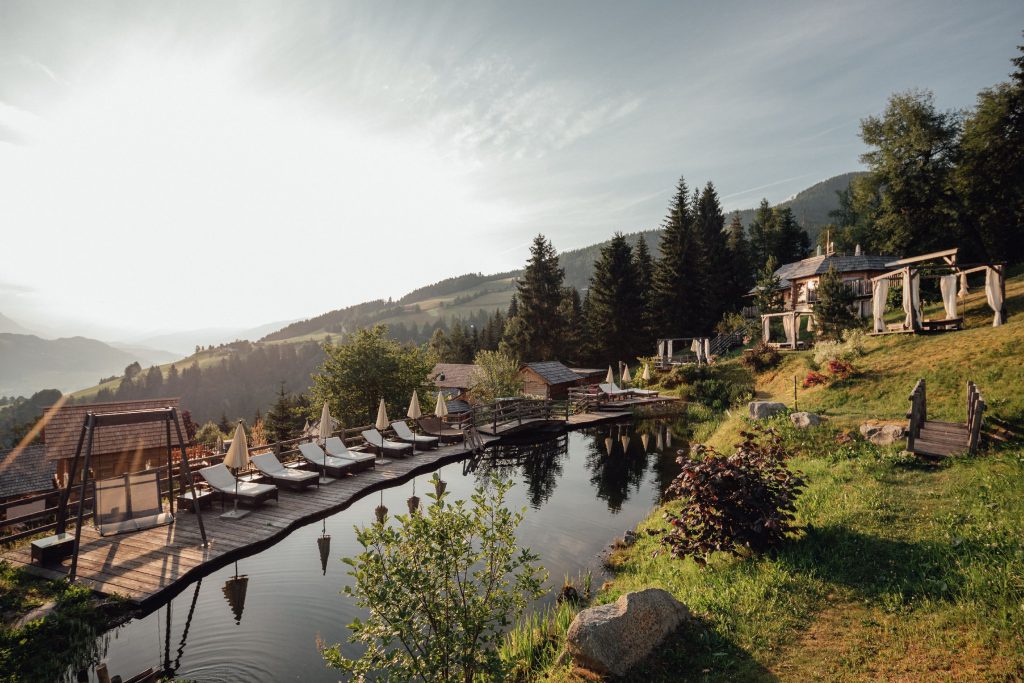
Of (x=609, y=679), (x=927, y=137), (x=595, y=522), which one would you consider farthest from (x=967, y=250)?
(x=609, y=679)

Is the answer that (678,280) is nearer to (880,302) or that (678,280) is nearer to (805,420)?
(880,302)

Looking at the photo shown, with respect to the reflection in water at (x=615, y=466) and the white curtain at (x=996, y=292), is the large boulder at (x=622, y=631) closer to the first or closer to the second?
the reflection in water at (x=615, y=466)

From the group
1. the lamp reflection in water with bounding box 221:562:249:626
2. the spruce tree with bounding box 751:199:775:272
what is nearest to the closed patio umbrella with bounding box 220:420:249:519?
the lamp reflection in water with bounding box 221:562:249:626

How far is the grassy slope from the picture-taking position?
4805mm

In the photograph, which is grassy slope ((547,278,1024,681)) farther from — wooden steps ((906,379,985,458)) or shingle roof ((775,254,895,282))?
shingle roof ((775,254,895,282))

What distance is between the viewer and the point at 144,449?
82.8 feet

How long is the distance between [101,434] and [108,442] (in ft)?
1.73

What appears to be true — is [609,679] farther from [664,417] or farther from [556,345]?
[556,345]

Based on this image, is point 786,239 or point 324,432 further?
point 786,239

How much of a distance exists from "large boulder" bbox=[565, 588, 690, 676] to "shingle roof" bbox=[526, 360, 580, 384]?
3412 cm

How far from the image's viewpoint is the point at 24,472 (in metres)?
31.5

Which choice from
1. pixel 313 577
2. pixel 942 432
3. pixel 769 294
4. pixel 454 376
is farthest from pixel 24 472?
pixel 769 294

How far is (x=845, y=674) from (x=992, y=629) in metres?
1.63

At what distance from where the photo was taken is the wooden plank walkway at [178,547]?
8766 millimetres
